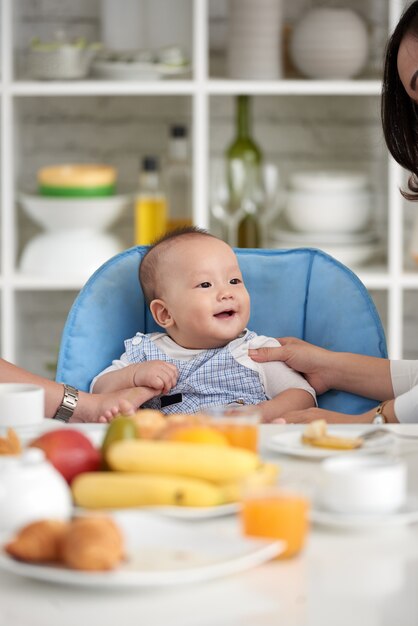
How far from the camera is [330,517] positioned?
1054 millimetres

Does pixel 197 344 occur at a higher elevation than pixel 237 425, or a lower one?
lower

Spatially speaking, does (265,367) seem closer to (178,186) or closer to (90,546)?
(90,546)

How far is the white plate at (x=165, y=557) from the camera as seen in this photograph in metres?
0.88

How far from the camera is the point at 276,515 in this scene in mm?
951

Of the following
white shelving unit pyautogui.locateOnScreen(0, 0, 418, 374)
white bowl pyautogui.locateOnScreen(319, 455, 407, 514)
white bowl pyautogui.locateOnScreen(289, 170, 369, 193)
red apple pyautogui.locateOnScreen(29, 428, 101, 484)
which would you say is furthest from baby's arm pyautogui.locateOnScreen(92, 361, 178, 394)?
white bowl pyautogui.locateOnScreen(289, 170, 369, 193)

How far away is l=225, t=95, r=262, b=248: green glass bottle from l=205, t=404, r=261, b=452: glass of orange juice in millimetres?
2072

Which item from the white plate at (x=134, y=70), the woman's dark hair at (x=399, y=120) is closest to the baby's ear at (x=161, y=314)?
the woman's dark hair at (x=399, y=120)

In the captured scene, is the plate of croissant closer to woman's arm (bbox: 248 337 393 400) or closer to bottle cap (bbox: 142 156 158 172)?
woman's arm (bbox: 248 337 393 400)

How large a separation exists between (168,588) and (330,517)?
8.6 inches

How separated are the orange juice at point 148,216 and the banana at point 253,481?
6.95ft

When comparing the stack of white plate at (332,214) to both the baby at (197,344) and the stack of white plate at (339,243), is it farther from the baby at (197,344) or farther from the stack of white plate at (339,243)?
the baby at (197,344)

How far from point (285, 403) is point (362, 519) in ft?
2.96

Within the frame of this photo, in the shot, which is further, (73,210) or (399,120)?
(73,210)

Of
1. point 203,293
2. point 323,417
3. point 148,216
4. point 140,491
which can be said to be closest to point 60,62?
point 148,216
